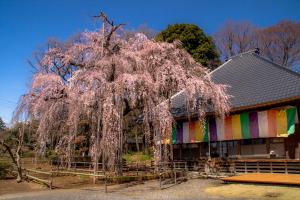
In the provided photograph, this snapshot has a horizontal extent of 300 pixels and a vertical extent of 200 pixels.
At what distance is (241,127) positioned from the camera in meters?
15.1

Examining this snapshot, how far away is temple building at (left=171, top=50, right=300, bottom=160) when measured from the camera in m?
13.6

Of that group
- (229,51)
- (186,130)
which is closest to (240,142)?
(186,130)

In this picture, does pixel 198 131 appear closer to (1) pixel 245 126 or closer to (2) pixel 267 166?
(1) pixel 245 126

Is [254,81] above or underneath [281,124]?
above

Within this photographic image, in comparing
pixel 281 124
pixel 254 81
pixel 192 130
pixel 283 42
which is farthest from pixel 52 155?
pixel 283 42

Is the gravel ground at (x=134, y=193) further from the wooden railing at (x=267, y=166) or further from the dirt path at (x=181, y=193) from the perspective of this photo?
the wooden railing at (x=267, y=166)

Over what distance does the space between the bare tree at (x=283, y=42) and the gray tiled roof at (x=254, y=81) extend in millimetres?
14431

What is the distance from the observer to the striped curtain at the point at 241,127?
13508mm

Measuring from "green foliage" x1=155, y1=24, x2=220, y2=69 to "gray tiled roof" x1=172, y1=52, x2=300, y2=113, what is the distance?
9849mm

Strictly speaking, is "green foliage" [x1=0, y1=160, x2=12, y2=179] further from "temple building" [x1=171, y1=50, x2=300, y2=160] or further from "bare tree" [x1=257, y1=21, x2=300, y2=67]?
"bare tree" [x1=257, y1=21, x2=300, y2=67]

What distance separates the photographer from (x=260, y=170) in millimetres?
14469

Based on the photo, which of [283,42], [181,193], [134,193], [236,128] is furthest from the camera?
[283,42]

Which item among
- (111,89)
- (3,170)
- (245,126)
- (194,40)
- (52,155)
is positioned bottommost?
(3,170)

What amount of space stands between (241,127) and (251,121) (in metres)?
0.58
